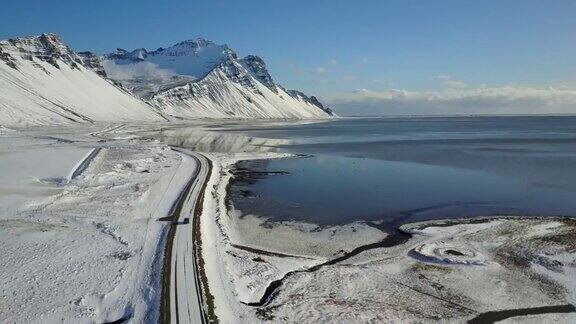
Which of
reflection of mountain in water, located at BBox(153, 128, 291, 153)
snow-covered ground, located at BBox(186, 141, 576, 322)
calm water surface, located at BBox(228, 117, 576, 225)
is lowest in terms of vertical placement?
snow-covered ground, located at BBox(186, 141, 576, 322)

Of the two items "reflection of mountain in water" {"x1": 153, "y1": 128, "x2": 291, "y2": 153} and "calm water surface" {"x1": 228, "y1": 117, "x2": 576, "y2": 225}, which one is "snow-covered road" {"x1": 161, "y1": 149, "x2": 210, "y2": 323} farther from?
"reflection of mountain in water" {"x1": 153, "y1": 128, "x2": 291, "y2": 153}

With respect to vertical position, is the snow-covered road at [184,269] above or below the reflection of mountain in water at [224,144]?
below

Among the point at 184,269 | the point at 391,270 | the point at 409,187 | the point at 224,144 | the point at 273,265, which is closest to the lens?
the point at 184,269

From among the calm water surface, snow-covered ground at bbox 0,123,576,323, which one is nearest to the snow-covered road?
snow-covered ground at bbox 0,123,576,323

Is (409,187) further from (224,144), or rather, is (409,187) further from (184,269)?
(224,144)

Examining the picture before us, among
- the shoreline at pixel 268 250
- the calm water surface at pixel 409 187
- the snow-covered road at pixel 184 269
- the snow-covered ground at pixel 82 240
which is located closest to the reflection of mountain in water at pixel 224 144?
the calm water surface at pixel 409 187

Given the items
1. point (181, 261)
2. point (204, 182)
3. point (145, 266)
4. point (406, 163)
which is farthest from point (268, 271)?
point (406, 163)

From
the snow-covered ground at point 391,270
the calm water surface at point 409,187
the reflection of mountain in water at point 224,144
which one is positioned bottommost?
the snow-covered ground at point 391,270

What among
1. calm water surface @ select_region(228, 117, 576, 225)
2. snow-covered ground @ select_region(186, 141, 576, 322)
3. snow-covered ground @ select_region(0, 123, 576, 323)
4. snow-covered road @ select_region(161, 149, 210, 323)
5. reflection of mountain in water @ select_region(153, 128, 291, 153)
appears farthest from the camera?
reflection of mountain in water @ select_region(153, 128, 291, 153)

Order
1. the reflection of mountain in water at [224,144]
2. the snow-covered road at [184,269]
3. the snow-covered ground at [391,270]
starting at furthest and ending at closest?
1. the reflection of mountain in water at [224,144]
2. the snow-covered ground at [391,270]
3. the snow-covered road at [184,269]

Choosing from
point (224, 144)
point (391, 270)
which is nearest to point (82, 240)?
point (391, 270)

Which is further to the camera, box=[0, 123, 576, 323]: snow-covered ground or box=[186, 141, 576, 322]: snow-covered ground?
box=[186, 141, 576, 322]: snow-covered ground

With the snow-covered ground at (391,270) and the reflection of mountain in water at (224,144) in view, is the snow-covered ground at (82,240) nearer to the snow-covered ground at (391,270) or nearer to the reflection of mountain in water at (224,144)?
the snow-covered ground at (391,270)
